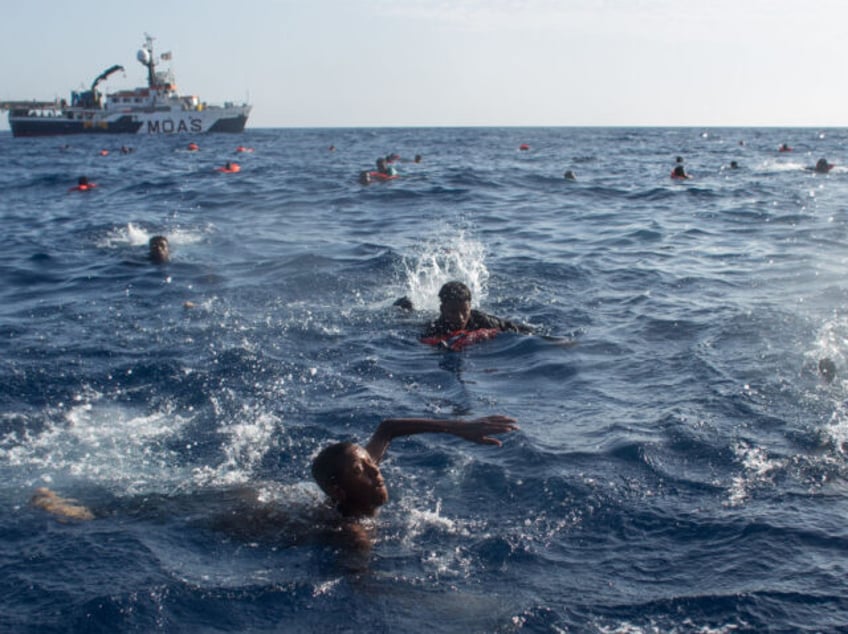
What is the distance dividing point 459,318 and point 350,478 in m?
4.70

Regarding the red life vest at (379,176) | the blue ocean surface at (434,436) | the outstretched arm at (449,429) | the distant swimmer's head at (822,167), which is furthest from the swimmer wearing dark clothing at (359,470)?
the distant swimmer's head at (822,167)

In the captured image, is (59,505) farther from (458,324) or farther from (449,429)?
(458,324)

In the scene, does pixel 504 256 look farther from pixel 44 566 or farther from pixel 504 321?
pixel 44 566

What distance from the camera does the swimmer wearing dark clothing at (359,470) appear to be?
194 inches

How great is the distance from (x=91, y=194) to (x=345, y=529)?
2304cm

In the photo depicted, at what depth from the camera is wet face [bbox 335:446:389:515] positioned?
490 centimetres

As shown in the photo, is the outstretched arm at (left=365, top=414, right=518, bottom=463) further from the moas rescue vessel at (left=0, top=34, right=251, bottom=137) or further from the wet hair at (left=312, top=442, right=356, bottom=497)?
the moas rescue vessel at (left=0, top=34, right=251, bottom=137)

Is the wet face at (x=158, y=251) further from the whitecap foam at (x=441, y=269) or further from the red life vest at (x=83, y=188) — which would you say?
the red life vest at (x=83, y=188)

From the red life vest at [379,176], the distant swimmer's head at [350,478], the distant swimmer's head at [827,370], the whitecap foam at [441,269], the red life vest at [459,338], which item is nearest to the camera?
the distant swimmer's head at [350,478]

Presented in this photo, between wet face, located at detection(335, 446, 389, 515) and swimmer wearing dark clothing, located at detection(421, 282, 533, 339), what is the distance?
441cm

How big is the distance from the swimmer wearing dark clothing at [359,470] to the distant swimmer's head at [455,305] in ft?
13.0

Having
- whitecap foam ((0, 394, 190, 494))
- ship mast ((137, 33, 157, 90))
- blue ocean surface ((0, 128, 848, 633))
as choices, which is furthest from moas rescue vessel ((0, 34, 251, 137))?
whitecap foam ((0, 394, 190, 494))

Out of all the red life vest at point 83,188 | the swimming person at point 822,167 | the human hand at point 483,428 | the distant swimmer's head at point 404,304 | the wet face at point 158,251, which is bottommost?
the distant swimmer's head at point 404,304

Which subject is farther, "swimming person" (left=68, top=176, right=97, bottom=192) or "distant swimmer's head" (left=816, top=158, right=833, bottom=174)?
"distant swimmer's head" (left=816, top=158, right=833, bottom=174)
